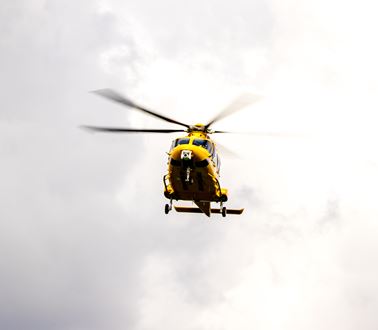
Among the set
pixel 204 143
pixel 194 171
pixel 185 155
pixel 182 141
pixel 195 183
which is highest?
pixel 182 141

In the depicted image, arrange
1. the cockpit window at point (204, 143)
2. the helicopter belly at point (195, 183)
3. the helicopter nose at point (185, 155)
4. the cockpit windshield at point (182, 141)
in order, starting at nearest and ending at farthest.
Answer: the helicopter nose at point (185, 155) → the helicopter belly at point (195, 183) → the cockpit windshield at point (182, 141) → the cockpit window at point (204, 143)

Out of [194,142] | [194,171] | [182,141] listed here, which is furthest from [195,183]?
[182,141]

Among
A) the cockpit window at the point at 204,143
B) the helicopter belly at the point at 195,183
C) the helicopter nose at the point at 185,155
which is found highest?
the cockpit window at the point at 204,143

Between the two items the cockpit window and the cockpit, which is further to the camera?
the cockpit window

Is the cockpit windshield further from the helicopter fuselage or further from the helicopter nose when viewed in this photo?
the helicopter nose

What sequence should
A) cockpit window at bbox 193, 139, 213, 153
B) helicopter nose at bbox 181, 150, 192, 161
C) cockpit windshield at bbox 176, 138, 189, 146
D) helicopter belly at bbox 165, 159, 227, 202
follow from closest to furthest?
helicopter nose at bbox 181, 150, 192, 161
helicopter belly at bbox 165, 159, 227, 202
cockpit windshield at bbox 176, 138, 189, 146
cockpit window at bbox 193, 139, 213, 153

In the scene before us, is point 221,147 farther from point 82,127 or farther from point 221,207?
point 82,127

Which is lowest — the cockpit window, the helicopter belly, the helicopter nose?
the helicopter belly

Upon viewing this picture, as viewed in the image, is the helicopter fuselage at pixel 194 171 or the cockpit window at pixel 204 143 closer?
the helicopter fuselage at pixel 194 171

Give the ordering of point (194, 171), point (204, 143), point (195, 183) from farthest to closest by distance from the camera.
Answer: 1. point (195, 183)
2. point (204, 143)
3. point (194, 171)

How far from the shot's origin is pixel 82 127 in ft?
160

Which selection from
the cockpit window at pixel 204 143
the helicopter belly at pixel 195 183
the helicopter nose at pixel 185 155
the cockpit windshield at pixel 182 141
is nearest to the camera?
the helicopter nose at pixel 185 155

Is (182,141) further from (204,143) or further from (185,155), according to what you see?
(185,155)

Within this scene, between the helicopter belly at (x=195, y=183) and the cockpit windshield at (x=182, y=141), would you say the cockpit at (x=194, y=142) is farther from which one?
the helicopter belly at (x=195, y=183)
